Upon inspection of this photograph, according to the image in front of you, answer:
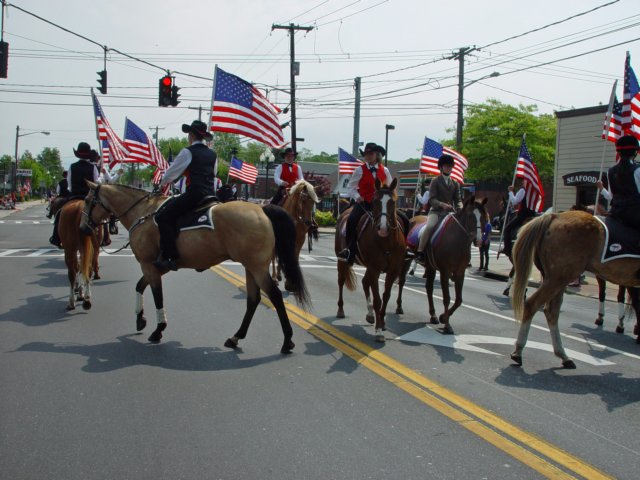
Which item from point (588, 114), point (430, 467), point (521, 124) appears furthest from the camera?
point (521, 124)

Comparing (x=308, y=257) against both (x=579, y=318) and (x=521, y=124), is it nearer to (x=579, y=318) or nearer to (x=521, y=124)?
(x=579, y=318)

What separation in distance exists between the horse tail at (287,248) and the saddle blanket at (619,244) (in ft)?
12.1

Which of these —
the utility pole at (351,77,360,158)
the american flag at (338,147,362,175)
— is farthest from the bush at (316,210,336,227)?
the american flag at (338,147,362,175)

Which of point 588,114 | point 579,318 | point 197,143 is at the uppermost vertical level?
point 588,114

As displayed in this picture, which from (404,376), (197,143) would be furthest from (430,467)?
(197,143)

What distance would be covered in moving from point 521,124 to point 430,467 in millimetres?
43611

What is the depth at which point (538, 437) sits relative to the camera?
4691 millimetres

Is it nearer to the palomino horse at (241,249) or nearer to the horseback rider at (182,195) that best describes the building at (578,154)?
the palomino horse at (241,249)

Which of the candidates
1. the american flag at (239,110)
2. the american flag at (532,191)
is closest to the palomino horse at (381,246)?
the american flag at (239,110)

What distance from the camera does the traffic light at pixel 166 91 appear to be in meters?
22.3

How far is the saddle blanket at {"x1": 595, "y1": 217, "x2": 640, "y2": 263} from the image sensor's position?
275 inches

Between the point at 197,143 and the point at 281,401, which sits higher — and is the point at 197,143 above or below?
above

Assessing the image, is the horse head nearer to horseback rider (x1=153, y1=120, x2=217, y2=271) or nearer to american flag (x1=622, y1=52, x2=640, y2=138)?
horseback rider (x1=153, y1=120, x2=217, y2=271)

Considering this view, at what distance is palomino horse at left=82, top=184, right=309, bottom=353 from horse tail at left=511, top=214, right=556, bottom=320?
8.58ft
